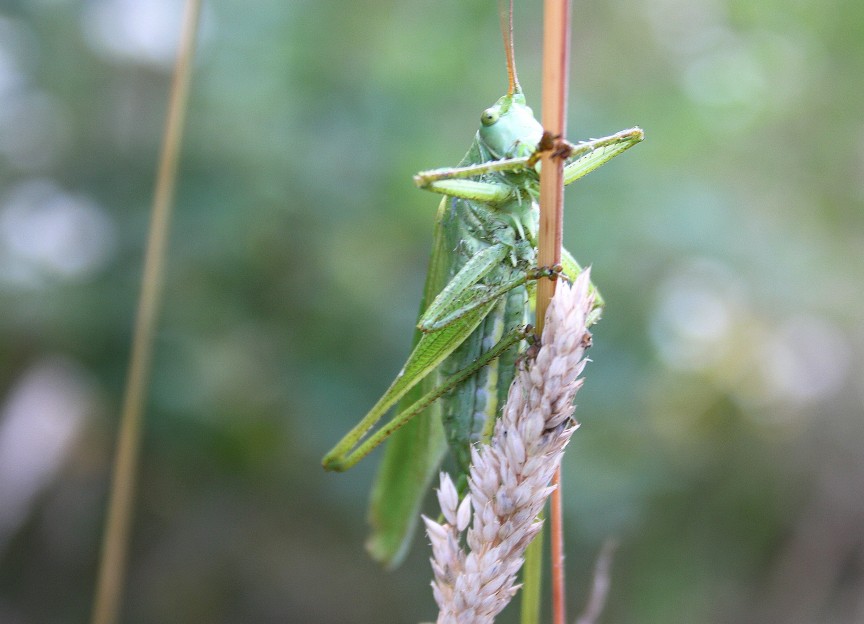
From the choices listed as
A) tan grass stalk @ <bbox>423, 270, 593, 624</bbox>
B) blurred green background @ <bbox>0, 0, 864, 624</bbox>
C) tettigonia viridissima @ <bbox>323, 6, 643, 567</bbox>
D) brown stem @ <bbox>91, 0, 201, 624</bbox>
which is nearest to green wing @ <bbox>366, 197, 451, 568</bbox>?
tettigonia viridissima @ <bbox>323, 6, 643, 567</bbox>

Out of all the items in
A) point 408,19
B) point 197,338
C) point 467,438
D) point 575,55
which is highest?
point 575,55

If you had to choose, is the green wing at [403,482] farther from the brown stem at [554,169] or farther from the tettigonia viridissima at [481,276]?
the brown stem at [554,169]

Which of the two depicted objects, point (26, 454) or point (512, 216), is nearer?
point (512, 216)

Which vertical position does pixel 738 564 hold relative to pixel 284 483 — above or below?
below

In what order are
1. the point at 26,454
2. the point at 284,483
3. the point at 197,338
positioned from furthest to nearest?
the point at 284,483
the point at 197,338
the point at 26,454

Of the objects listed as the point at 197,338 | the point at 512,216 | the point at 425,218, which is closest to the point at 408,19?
the point at 425,218

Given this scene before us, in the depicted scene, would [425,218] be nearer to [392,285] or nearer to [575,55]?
[392,285]

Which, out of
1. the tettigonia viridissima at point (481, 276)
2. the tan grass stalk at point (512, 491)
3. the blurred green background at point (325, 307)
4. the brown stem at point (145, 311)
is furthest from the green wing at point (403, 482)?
the blurred green background at point (325, 307)
